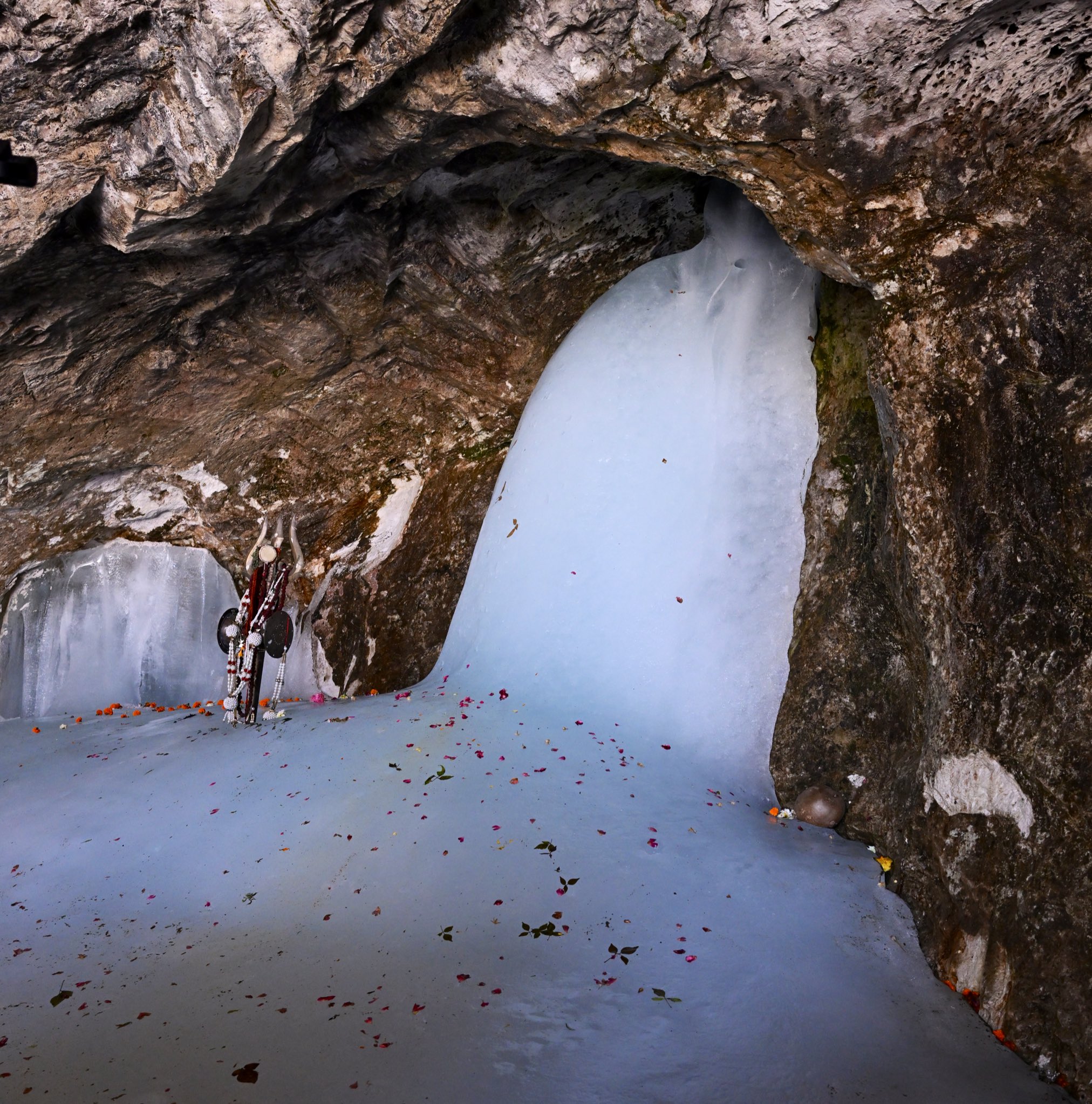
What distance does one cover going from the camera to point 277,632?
20.4ft

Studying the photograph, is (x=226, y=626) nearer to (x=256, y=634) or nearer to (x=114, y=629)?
(x=256, y=634)

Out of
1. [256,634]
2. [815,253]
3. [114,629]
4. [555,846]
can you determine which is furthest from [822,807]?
[114,629]

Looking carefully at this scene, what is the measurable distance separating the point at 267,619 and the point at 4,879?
2.38m

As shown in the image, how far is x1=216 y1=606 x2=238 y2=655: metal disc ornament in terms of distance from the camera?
625 cm

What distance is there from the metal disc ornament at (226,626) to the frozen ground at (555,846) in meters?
0.58

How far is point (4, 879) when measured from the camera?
427 centimetres

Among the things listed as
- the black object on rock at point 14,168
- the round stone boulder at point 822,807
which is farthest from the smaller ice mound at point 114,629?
the round stone boulder at point 822,807

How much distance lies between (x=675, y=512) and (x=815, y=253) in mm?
1728

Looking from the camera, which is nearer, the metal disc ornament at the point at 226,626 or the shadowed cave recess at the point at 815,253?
the shadowed cave recess at the point at 815,253

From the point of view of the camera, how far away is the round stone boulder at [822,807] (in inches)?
184

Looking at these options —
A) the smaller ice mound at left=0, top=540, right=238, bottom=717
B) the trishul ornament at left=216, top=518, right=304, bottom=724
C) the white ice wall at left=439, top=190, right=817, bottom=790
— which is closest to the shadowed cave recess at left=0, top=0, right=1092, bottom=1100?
the white ice wall at left=439, top=190, right=817, bottom=790

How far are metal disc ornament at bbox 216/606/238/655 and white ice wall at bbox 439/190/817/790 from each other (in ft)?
5.29

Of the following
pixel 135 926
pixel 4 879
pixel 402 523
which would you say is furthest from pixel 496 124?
pixel 4 879

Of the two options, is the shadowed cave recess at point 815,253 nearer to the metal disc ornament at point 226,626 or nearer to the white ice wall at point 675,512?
the white ice wall at point 675,512
